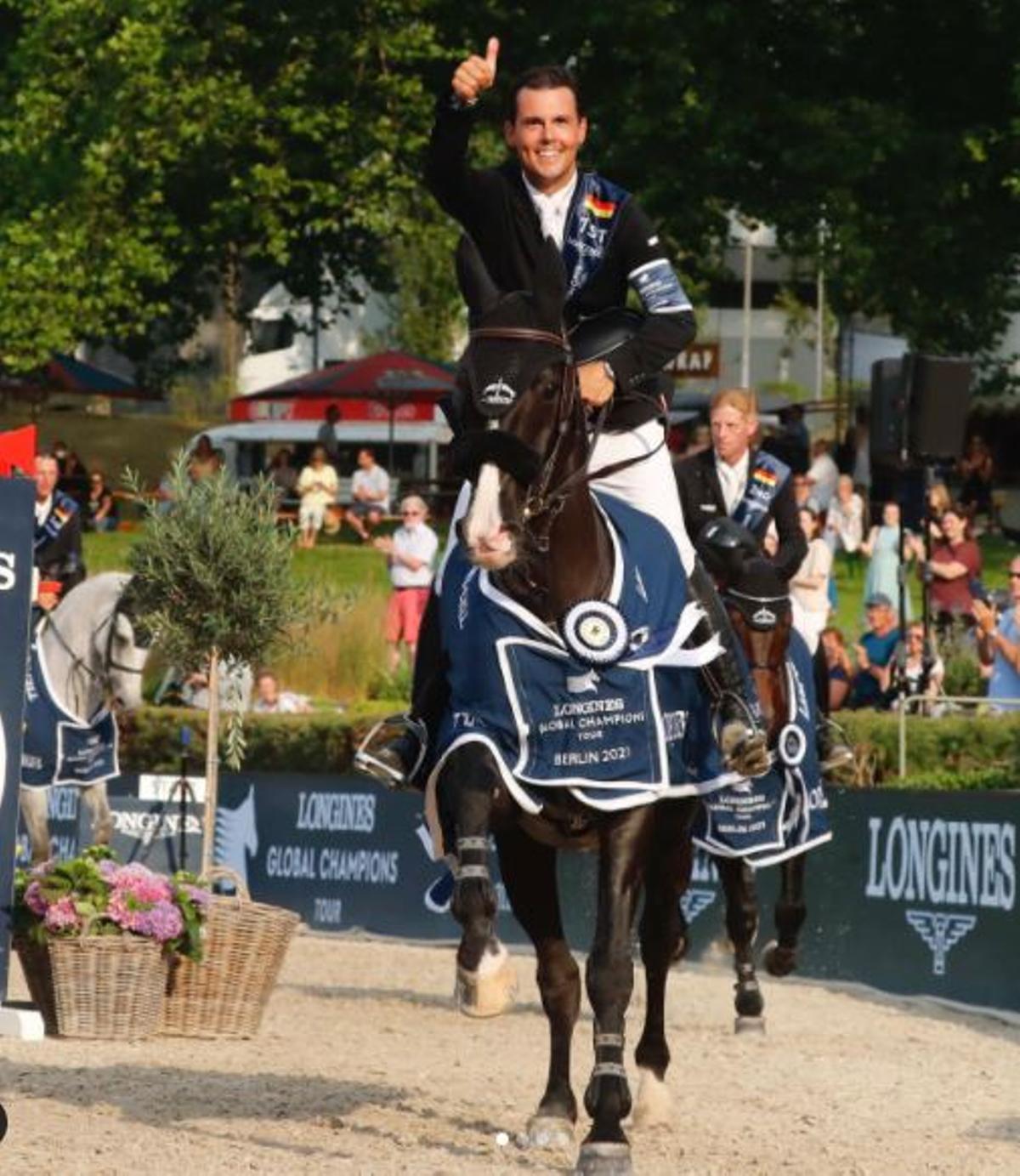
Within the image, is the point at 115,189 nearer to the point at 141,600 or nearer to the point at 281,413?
the point at 281,413

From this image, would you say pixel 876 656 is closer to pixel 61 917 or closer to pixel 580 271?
pixel 61 917

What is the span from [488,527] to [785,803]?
235 inches

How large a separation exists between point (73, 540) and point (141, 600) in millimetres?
4372

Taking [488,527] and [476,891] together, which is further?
[476,891]

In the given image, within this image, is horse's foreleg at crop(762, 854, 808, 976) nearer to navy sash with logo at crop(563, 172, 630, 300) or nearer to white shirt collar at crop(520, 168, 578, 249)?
navy sash with logo at crop(563, 172, 630, 300)

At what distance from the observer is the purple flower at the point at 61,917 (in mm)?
13328

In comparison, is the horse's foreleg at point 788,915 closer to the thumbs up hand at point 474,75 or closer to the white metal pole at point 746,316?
the thumbs up hand at point 474,75

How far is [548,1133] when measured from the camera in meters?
10.0

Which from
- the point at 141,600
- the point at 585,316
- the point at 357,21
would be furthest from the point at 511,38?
the point at 585,316

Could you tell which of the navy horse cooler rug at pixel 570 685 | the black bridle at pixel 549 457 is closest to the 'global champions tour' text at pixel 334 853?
the navy horse cooler rug at pixel 570 685

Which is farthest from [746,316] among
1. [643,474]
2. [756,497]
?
[643,474]

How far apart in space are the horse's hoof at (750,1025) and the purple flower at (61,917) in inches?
123

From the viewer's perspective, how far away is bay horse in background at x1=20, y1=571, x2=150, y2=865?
19109 mm

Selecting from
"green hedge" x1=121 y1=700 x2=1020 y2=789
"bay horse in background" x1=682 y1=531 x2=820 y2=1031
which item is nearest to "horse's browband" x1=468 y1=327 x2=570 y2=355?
"bay horse in background" x1=682 y1=531 x2=820 y2=1031
